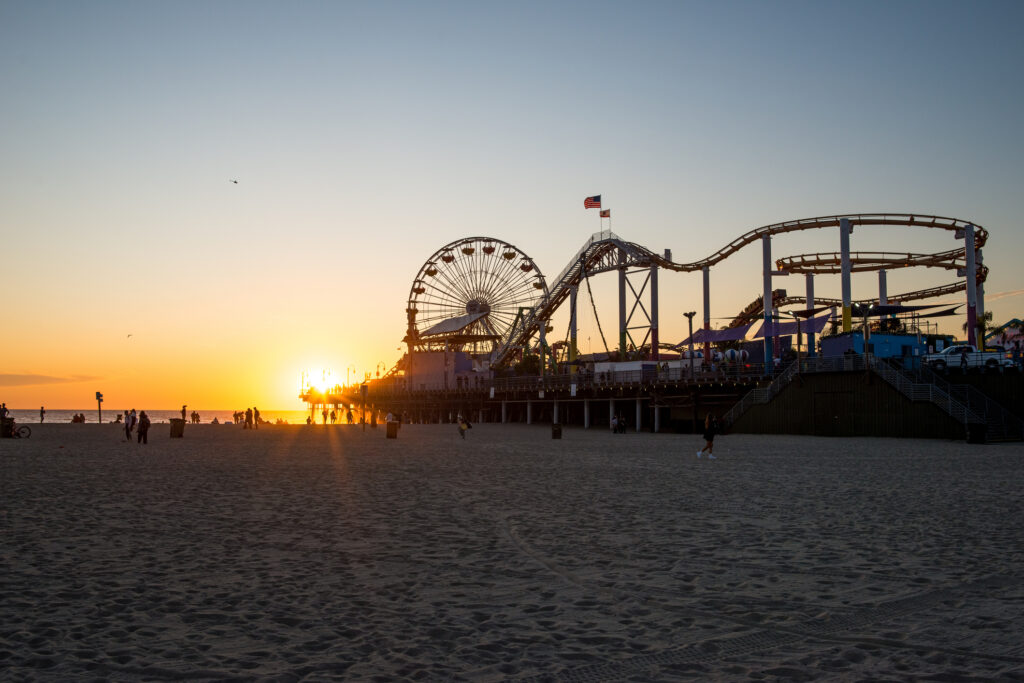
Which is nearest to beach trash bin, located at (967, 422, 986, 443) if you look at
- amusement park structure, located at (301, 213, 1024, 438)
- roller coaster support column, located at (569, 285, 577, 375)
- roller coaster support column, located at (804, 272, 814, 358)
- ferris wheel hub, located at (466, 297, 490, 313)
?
amusement park structure, located at (301, 213, 1024, 438)

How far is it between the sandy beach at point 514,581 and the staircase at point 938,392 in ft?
55.3

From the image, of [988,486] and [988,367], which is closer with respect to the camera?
[988,486]

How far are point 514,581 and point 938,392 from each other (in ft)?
100

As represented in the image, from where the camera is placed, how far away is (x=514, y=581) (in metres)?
8.31

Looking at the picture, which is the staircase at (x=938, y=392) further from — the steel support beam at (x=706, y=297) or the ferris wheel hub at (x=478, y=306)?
the ferris wheel hub at (x=478, y=306)

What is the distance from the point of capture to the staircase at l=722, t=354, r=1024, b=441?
105 feet

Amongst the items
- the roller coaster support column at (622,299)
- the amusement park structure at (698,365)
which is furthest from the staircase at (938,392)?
the roller coaster support column at (622,299)

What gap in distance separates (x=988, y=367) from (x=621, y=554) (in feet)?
103

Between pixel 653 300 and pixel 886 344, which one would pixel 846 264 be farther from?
pixel 653 300

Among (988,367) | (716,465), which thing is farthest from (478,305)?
(716,465)

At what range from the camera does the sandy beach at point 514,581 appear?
579cm

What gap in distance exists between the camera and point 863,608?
7129 mm

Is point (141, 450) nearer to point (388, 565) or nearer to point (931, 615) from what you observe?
point (388, 565)

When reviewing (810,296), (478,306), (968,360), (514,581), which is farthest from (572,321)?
(514,581)
